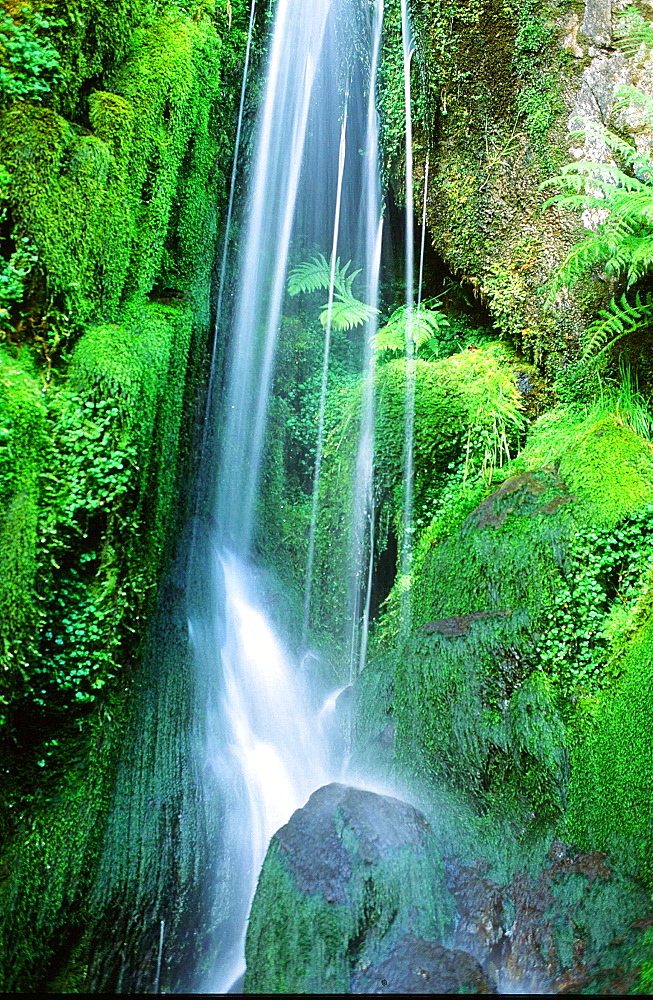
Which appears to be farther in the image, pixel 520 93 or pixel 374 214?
pixel 374 214

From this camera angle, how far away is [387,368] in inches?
219

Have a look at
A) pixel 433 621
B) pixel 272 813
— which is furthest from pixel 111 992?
pixel 433 621

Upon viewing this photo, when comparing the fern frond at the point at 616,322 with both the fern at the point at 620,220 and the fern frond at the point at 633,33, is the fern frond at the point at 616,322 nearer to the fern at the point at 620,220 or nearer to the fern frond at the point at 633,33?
the fern at the point at 620,220

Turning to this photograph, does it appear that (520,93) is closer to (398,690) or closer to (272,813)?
(398,690)

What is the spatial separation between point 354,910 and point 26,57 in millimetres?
4718

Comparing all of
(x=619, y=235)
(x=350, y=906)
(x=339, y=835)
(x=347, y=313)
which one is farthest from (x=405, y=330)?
(x=350, y=906)

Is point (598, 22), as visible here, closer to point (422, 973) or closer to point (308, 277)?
point (308, 277)

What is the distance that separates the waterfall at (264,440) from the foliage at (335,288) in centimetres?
14

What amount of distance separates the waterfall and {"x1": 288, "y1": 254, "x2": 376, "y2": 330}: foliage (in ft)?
0.46

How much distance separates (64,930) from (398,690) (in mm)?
2091

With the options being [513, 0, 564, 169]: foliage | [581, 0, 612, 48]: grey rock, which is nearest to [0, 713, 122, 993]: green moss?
[513, 0, 564, 169]: foliage

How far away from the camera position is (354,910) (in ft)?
10.7

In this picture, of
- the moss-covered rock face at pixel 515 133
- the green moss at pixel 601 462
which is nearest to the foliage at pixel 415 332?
the moss-covered rock face at pixel 515 133

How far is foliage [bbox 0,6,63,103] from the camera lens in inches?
158
